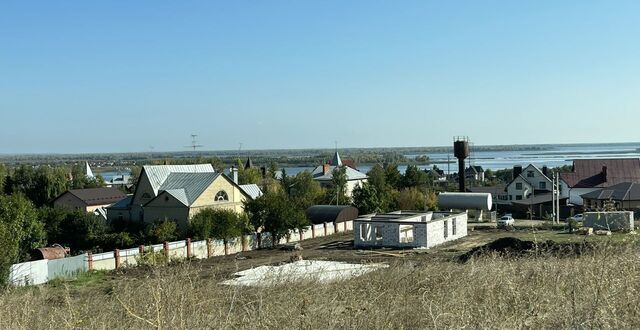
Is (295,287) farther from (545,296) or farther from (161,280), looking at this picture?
(545,296)

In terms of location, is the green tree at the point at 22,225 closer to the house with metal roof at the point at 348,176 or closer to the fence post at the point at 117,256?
the fence post at the point at 117,256

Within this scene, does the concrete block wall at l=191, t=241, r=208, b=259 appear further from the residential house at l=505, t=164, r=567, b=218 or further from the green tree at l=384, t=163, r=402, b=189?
the residential house at l=505, t=164, r=567, b=218

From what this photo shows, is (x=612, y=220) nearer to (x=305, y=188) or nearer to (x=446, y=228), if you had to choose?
(x=446, y=228)

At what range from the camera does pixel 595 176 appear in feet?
170

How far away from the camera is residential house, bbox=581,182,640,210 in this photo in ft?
141

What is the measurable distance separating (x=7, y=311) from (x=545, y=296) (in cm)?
676

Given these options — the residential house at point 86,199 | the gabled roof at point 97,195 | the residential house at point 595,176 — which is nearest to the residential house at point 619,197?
the residential house at point 595,176

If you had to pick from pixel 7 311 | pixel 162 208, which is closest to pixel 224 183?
pixel 162 208

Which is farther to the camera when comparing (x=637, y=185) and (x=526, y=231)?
(x=637, y=185)

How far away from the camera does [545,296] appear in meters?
6.69

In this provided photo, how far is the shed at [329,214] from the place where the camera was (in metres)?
40.7

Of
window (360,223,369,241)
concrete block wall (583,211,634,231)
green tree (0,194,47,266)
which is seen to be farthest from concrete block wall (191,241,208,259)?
concrete block wall (583,211,634,231)

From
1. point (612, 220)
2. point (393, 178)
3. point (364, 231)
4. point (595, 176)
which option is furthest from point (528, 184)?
point (364, 231)

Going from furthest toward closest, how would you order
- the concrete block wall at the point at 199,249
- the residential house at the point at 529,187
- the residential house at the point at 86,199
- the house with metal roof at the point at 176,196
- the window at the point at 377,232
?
the residential house at the point at 529,187
the residential house at the point at 86,199
the house with metal roof at the point at 176,196
the window at the point at 377,232
the concrete block wall at the point at 199,249
